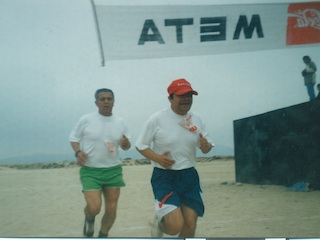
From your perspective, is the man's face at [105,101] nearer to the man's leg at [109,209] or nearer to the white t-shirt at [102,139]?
the white t-shirt at [102,139]

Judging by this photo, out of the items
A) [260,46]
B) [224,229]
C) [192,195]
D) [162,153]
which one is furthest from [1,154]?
[260,46]

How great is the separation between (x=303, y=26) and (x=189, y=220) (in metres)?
1.82

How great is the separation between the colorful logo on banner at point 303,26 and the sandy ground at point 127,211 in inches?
46.5

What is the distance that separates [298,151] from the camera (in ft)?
13.4

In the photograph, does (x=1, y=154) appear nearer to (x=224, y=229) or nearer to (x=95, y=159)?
(x=95, y=159)

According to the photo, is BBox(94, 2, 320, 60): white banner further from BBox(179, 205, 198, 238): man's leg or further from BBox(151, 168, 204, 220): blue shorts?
BBox(179, 205, 198, 238): man's leg

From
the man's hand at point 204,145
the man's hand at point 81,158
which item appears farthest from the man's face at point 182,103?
the man's hand at point 81,158

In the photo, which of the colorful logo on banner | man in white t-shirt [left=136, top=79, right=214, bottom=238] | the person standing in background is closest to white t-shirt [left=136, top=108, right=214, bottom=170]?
man in white t-shirt [left=136, top=79, right=214, bottom=238]

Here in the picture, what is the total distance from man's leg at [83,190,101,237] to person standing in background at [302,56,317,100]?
6.21ft

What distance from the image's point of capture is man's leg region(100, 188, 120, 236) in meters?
3.96

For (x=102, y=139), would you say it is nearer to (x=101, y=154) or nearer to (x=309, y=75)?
(x=101, y=154)

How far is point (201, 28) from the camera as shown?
3.94 meters

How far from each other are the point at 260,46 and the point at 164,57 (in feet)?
2.59

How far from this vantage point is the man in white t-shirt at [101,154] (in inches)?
155
